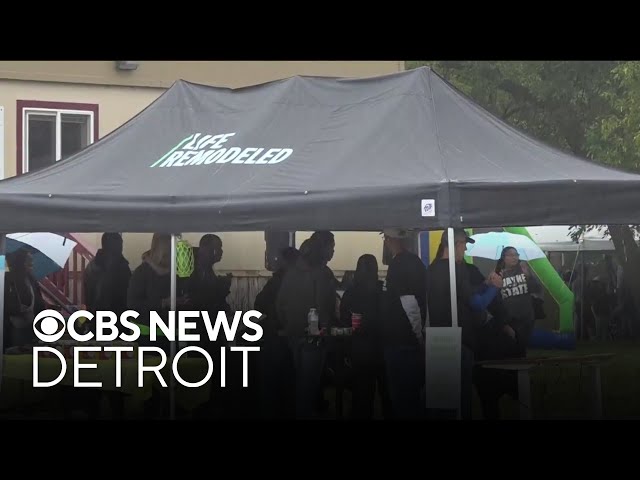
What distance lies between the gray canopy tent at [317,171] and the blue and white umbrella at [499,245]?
7819 mm

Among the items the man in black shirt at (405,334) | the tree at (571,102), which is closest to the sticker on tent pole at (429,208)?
the man in black shirt at (405,334)

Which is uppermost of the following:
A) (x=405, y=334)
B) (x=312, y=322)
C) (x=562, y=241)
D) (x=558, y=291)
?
(x=562, y=241)

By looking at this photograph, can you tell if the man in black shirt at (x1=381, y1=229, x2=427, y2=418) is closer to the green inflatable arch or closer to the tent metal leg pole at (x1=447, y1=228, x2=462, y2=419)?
the tent metal leg pole at (x1=447, y1=228, x2=462, y2=419)

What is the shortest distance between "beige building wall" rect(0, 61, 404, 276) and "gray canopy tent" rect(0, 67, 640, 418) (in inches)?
178

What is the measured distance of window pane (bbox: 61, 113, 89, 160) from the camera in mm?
15773

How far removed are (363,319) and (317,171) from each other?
59.0 inches

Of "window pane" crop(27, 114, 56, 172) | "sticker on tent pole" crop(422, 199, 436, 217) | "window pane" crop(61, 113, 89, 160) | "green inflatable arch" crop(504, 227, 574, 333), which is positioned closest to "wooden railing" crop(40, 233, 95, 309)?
"window pane" crop(27, 114, 56, 172)

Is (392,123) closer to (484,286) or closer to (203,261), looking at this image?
(484,286)

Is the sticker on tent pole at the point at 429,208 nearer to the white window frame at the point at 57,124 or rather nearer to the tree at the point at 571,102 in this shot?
the white window frame at the point at 57,124

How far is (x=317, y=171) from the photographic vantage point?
31.9 feet

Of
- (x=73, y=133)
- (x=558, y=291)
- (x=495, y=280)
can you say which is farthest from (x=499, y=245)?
(x=495, y=280)

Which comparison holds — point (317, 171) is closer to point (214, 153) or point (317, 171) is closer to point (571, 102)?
point (214, 153)

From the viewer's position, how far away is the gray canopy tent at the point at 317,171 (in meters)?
9.08

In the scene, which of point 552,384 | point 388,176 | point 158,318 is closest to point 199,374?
point 158,318
